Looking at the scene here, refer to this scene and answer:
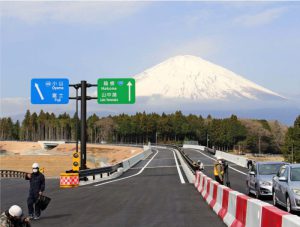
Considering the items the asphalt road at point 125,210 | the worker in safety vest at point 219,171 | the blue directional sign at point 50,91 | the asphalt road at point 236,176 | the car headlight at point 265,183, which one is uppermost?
the blue directional sign at point 50,91

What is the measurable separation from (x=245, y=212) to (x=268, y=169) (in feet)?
40.4

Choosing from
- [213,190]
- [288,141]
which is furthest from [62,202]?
[288,141]

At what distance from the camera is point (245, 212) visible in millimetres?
10688

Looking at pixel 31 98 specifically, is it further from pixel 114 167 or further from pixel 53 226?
pixel 53 226

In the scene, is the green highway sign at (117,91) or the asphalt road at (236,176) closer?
the asphalt road at (236,176)

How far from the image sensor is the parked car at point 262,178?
21.3 meters

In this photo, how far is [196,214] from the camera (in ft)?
55.6

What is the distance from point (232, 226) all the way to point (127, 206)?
7.97 m

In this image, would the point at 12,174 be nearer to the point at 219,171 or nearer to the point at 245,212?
the point at 219,171

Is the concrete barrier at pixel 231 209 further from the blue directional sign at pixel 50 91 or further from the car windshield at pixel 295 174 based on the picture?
the blue directional sign at pixel 50 91

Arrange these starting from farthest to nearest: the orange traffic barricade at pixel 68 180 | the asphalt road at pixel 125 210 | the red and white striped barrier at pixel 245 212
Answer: the orange traffic barricade at pixel 68 180, the asphalt road at pixel 125 210, the red and white striped barrier at pixel 245 212

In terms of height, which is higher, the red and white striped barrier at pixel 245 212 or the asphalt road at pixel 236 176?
the red and white striped barrier at pixel 245 212

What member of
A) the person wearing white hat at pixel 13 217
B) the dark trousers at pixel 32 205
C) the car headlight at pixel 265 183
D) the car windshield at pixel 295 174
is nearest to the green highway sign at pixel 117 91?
the car headlight at pixel 265 183

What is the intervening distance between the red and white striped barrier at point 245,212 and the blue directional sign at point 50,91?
2435 cm
